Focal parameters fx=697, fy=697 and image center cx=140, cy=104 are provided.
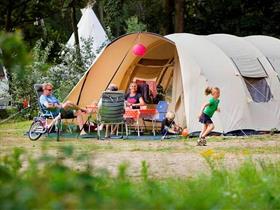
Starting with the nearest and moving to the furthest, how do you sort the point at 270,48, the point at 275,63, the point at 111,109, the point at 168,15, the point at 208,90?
the point at 208,90 < the point at 111,109 < the point at 275,63 < the point at 270,48 < the point at 168,15

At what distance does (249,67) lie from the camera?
47.8 feet

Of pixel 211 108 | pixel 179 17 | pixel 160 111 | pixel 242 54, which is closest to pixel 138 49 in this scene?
pixel 160 111

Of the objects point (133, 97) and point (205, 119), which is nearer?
point (205, 119)

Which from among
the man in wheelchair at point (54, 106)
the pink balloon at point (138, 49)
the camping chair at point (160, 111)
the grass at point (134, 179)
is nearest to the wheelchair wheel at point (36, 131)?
the man in wheelchair at point (54, 106)

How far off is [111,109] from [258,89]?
10.9 ft

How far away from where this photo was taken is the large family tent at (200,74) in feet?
45.8

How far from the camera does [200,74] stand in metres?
13.9

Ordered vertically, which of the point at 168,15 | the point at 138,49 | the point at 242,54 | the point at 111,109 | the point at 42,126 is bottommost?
the point at 42,126

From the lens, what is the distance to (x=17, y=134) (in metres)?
14.6

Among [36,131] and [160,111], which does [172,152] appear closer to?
[36,131]

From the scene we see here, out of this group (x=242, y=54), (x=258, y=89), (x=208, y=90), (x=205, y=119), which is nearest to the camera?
(x=205, y=119)

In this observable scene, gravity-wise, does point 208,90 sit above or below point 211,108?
above

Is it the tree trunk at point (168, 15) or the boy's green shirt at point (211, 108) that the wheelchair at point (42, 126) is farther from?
the tree trunk at point (168, 15)

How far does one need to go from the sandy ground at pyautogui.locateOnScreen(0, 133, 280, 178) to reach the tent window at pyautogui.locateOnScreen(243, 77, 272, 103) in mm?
1332
